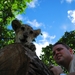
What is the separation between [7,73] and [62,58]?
6.38 feet

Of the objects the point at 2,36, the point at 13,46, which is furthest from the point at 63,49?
the point at 2,36

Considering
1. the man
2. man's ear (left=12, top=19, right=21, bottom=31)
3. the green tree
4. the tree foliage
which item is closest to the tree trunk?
the man

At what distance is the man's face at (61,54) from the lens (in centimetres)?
463

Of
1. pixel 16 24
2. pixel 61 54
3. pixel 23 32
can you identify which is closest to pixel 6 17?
pixel 16 24

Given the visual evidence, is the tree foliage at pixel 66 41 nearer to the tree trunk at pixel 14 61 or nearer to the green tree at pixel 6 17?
the green tree at pixel 6 17

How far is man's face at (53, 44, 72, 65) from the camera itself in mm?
4633

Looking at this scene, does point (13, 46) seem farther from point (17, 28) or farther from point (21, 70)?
point (17, 28)

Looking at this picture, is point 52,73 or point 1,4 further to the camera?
point 1,4

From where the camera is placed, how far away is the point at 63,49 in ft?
16.1

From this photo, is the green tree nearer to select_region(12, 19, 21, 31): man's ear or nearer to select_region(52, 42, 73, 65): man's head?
select_region(12, 19, 21, 31): man's ear

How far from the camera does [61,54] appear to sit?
4734mm

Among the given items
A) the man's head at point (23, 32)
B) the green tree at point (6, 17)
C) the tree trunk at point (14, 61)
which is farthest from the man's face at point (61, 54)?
the green tree at point (6, 17)

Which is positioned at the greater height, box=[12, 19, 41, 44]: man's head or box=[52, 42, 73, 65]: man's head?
box=[12, 19, 41, 44]: man's head

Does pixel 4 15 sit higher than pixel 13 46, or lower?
higher
